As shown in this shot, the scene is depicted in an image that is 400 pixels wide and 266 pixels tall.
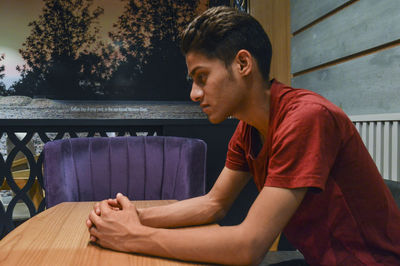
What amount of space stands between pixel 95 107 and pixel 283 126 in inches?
155

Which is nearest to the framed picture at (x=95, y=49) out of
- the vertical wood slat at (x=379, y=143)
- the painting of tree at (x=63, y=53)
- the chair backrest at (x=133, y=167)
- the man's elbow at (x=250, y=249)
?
the painting of tree at (x=63, y=53)

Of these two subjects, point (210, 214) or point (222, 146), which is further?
point (222, 146)

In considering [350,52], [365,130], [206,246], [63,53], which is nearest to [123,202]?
[206,246]

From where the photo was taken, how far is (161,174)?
1568 mm

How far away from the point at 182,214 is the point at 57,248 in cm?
31

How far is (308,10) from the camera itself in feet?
7.16

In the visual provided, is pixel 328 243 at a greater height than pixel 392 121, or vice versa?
pixel 392 121

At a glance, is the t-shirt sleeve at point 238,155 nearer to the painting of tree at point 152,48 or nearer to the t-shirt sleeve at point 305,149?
the t-shirt sleeve at point 305,149

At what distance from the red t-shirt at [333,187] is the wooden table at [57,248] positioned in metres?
0.31

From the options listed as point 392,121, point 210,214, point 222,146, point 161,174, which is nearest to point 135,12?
point 222,146

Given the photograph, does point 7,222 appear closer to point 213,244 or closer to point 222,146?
point 222,146

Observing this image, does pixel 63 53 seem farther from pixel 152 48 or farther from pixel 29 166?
pixel 29 166

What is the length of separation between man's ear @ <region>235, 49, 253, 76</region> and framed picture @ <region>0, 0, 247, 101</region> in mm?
3691

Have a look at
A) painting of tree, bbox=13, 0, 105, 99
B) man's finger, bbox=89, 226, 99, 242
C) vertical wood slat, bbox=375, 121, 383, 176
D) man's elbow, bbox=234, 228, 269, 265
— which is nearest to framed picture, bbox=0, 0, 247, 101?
painting of tree, bbox=13, 0, 105, 99
